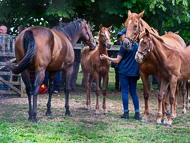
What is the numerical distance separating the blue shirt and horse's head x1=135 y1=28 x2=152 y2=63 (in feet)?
2.32

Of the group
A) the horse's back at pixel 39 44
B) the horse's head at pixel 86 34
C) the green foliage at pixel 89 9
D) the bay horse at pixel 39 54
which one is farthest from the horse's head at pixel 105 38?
the green foliage at pixel 89 9

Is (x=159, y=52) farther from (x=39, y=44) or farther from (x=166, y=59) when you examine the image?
(x=39, y=44)

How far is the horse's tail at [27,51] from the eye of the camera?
4090 mm

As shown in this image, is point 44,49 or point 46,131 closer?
point 46,131

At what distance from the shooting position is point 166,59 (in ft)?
15.2

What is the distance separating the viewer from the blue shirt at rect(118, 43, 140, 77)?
5160 millimetres

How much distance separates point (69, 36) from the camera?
5.86 m

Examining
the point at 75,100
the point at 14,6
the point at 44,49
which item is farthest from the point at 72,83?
the point at 44,49

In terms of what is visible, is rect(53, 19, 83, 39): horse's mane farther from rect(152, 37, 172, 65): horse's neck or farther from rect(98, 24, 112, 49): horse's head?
rect(152, 37, 172, 65): horse's neck

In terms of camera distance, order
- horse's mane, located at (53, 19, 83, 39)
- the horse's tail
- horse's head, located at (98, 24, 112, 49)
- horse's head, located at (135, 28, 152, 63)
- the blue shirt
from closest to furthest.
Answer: the horse's tail, horse's head, located at (135, 28, 152, 63), the blue shirt, horse's head, located at (98, 24, 112, 49), horse's mane, located at (53, 19, 83, 39)

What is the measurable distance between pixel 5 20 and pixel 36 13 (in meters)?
2.24

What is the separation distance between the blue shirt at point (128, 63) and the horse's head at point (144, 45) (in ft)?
2.32

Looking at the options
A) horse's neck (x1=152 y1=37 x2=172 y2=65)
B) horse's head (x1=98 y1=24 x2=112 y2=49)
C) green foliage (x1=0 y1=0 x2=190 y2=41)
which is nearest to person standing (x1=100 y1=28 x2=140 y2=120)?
horse's head (x1=98 y1=24 x2=112 y2=49)

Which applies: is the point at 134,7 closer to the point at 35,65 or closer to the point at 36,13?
the point at 36,13
